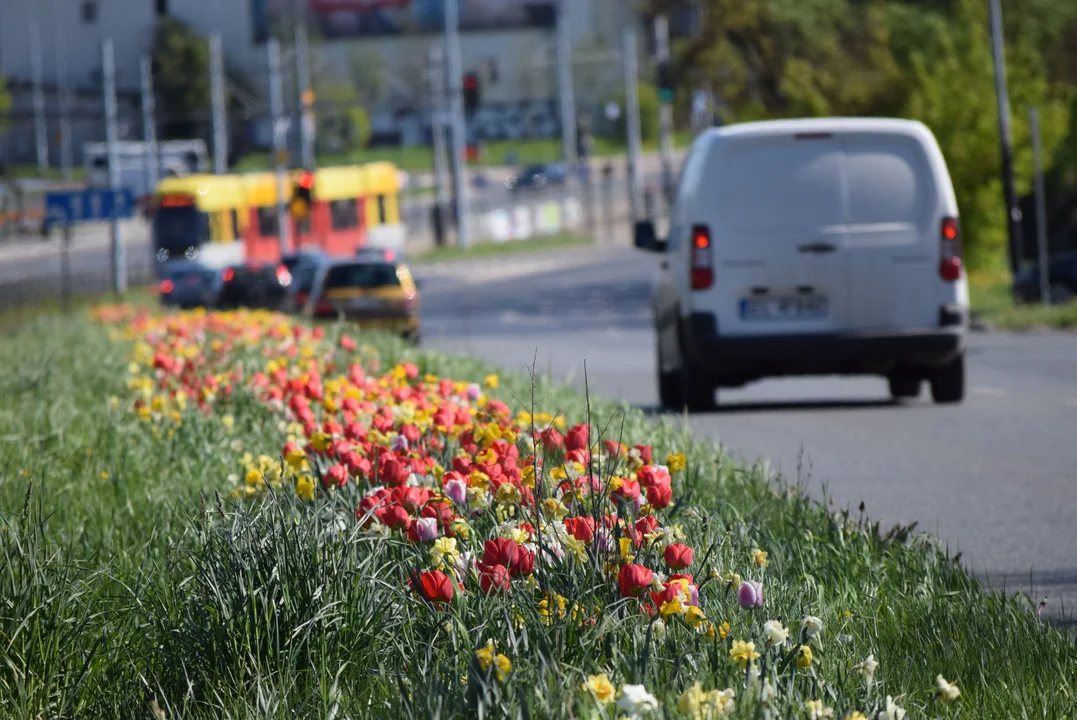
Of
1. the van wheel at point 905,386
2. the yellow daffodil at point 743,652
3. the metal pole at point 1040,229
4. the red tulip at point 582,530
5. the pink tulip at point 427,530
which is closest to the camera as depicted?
the yellow daffodil at point 743,652

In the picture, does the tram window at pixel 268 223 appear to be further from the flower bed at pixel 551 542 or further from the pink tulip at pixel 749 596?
the pink tulip at pixel 749 596

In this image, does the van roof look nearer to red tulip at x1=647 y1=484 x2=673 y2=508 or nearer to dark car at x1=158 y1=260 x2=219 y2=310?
red tulip at x1=647 y1=484 x2=673 y2=508

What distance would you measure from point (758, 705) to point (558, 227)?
273 feet

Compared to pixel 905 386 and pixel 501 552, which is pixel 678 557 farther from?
pixel 905 386

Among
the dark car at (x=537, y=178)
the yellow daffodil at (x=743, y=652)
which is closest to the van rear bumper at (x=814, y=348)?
the yellow daffodil at (x=743, y=652)

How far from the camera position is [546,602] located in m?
4.48

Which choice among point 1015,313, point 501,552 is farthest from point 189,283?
point 501,552

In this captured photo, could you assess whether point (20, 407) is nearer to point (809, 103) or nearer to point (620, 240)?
point (809, 103)

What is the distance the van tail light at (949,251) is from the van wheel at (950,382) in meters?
0.99

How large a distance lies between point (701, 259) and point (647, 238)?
5.06 ft

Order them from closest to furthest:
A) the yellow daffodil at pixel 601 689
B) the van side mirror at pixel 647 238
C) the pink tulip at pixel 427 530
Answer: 1. the yellow daffodil at pixel 601 689
2. the pink tulip at pixel 427 530
3. the van side mirror at pixel 647 238

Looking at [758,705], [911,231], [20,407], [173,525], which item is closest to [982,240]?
[911,231]

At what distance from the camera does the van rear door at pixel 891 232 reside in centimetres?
1326

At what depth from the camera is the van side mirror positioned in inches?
583
